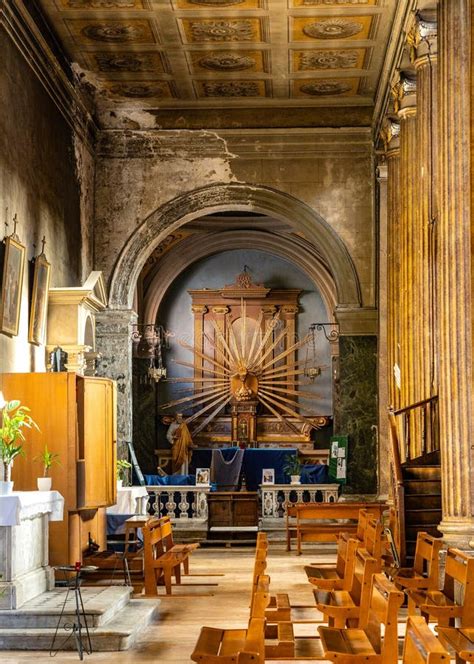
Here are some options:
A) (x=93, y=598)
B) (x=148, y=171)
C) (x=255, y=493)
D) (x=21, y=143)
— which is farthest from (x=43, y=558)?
(x=148, y=171)

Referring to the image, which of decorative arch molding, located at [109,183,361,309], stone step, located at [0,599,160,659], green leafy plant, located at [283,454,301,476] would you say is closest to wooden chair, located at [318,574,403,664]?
stone step, located at [0,599,160,659]

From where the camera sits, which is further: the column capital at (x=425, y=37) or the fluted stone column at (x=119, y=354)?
the fluted stone column at (x=119, y=354)

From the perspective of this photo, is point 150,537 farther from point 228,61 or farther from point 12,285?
point 228,61

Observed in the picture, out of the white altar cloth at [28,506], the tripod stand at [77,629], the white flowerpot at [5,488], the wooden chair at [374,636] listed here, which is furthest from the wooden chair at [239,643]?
the white flowerpot at [5,488]

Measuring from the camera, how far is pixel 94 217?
1664 cm

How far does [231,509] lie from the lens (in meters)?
16.5

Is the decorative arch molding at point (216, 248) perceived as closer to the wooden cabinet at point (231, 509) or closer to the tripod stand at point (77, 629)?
the wooden cabinet at point (231, 509)

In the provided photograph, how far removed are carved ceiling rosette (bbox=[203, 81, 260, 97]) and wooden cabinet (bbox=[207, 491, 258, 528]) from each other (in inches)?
227

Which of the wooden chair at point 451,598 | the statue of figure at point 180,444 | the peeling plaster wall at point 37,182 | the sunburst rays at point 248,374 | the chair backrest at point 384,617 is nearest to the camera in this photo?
the chair backrest at point 384,617

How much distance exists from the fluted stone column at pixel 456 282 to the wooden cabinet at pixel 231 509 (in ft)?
Result: 24.4

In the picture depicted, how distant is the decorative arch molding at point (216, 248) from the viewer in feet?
72.6

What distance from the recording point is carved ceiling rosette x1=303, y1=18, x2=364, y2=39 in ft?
44.1

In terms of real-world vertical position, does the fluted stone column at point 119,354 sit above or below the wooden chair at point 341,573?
above

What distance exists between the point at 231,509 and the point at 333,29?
22.9ft
